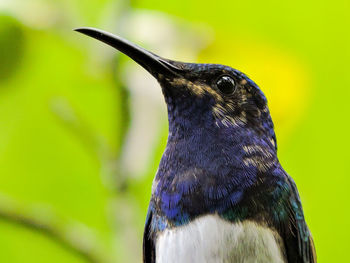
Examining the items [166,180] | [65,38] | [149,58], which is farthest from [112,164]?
[65,38]

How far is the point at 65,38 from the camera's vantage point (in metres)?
2.38

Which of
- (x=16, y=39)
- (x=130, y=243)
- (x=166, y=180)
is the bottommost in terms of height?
(x=130, y=243)

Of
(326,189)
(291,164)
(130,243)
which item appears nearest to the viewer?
(130,243)

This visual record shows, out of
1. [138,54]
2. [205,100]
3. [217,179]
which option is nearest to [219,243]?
[217,179]

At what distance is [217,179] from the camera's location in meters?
2.07

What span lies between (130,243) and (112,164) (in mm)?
215

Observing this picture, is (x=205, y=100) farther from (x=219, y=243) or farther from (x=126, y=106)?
(x=219, y=243)

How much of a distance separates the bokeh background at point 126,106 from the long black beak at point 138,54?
0.10 m

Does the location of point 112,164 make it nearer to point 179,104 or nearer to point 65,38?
point 179,104

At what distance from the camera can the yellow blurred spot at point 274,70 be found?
2.23 metres

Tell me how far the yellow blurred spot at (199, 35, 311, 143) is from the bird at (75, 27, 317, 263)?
0.15ft

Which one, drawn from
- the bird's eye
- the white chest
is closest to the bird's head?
the bird's eye

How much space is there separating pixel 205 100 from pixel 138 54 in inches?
9.8

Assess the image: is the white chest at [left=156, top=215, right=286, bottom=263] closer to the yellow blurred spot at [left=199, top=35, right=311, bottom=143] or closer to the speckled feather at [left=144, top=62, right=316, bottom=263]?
the speckled feather at [left=144, top=62, right=316, bottom=263]
